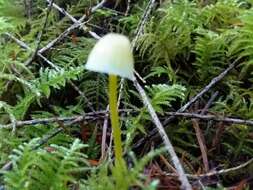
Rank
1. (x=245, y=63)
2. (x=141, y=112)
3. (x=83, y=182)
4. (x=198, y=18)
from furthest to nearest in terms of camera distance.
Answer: (x=198, y=18), (x=245, y=63), (x=141, y=112), (x=83, y=182)

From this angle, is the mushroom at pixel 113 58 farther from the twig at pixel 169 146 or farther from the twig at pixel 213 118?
the twig at pixel 213 118

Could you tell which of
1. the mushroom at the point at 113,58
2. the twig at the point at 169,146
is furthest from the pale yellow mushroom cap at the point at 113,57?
the twig at the point at 169,146

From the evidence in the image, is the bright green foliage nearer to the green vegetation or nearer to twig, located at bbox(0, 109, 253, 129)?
the green vegetation

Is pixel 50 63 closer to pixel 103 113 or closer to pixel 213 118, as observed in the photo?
pixel 103 113

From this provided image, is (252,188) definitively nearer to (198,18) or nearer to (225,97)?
(225,97)

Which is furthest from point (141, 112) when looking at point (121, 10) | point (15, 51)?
point (121, 10)
